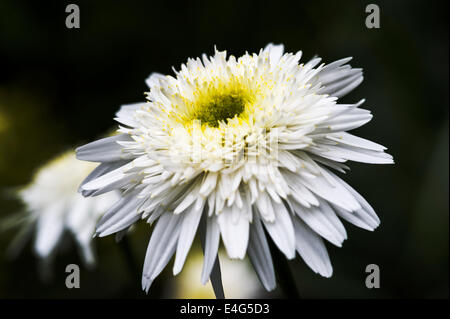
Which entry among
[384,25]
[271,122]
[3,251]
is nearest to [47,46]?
[3,251]

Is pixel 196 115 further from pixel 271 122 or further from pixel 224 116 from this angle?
pixel 271 122

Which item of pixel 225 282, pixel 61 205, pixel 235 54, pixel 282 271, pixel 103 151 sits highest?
pixel 235 54

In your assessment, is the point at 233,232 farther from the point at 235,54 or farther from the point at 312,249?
the point at 235,54

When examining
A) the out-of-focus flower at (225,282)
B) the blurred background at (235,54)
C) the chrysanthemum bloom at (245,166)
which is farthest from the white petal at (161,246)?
the out-of-focus flower at (225,282)

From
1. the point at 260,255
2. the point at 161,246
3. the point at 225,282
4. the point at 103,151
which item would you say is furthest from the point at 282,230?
the point at 225,282

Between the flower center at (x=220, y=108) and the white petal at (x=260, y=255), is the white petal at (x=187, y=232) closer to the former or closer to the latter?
the white petal at (x=260, y=255)

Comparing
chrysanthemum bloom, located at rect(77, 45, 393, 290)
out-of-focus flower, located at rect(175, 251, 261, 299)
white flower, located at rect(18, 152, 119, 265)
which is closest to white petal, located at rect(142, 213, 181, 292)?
chrysanthemum bloom, located at rect(77, 45, 393, 290)

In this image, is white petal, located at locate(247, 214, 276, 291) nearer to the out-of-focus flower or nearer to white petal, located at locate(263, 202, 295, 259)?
white petal, located at locate(263, 202, 295, 259)
